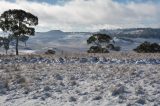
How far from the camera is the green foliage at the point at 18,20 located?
8056cm

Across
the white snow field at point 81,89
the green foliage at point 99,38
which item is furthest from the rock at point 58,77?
the green foliage at point 99,38

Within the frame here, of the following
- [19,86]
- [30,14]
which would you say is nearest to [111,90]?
[19,86]

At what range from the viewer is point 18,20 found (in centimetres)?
8188

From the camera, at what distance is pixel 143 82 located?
18672 mm

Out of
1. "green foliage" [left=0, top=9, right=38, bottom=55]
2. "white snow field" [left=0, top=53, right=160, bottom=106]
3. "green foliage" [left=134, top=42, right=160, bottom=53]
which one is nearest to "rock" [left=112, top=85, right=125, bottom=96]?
"white snow field" [left=0, top=53, right=160, bottom=106]

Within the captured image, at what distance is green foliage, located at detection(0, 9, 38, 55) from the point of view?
8056cm

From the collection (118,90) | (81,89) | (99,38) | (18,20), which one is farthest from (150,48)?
(118,90)

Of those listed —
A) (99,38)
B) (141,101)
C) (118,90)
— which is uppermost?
(118,90)

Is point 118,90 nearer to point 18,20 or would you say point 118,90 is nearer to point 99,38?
point 18,20

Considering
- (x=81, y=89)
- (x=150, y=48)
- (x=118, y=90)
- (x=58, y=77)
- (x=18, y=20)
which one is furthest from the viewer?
(x=150, y=48)

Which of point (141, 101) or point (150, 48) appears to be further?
point (150, 48)

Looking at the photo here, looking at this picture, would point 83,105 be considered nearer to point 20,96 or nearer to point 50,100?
point 50,100

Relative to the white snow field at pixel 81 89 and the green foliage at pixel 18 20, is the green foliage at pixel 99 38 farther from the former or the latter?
the white snow field at pixel 81 89

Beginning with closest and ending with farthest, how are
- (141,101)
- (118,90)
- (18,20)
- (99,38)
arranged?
(141,101), (118,90), (18,20), (99,38)
